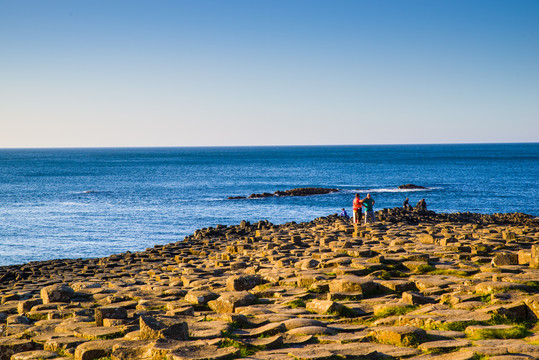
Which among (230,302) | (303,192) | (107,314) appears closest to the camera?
(107,314)

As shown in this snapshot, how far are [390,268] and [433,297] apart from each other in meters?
2.51

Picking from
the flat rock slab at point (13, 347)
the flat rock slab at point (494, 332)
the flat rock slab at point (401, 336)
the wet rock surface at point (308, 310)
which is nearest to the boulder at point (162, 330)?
the wet rock surface at point (308, 310)

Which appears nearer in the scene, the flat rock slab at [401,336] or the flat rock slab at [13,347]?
the flat rock slab at [401,336]

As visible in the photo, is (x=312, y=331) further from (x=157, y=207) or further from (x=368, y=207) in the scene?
(x=157, y=207)

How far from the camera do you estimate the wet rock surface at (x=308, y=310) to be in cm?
628

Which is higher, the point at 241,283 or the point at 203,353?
the point at 203,353

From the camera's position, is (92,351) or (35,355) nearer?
(92,351)

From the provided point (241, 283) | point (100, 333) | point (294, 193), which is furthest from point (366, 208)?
point (294, 193)

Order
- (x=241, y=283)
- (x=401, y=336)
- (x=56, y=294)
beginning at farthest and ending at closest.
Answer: (x=56, y=294) < (x=241, y=283) < (x=401, y=336)

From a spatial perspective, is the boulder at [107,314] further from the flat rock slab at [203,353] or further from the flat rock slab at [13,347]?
the flat rock slab at [203,353]

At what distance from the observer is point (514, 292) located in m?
8.43

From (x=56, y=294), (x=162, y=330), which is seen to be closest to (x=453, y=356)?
(x=162, y=330)

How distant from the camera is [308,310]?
8.61 meters

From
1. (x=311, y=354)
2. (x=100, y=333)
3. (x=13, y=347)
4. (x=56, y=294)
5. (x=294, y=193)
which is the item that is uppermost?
(x=311, y=354)
